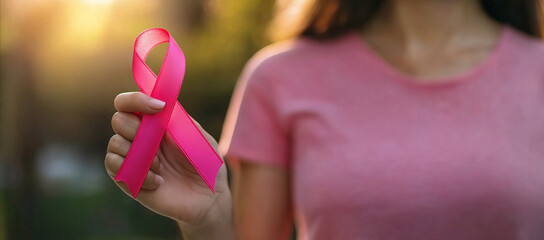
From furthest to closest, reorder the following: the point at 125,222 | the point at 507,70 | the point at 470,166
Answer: the point at 125,222 → the point at 507,70 → the point at 470,166

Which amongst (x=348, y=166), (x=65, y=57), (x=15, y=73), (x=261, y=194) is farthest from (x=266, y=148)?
(x=65, y=57)

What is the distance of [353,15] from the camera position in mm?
2049

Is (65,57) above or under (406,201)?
under

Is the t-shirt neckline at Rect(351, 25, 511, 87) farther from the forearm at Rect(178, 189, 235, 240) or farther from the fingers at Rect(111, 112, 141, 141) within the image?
the fingers at Rect(111, 112, 141, 141)

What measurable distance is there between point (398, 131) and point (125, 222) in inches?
250

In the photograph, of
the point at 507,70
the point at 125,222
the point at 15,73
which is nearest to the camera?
the point at 507,70

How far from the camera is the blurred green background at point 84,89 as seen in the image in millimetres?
6238

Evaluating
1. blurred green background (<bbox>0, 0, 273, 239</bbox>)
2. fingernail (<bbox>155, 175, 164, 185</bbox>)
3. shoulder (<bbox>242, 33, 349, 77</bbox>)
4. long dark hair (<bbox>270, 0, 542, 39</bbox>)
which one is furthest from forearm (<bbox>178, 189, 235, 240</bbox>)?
blurred green background (<bbox>0, 0, 273, 239</bbox>)

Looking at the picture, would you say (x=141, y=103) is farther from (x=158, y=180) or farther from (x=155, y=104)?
(x=158, y=180)

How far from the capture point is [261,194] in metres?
1.94

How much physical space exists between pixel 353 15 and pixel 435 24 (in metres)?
0.23

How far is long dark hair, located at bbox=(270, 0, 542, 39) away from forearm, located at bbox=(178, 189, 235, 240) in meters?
0.69

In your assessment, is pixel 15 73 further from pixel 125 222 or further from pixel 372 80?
pixel 372 80

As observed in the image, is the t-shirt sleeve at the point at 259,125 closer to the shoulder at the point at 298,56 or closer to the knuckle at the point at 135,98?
the shoulder at the point at 298,56
